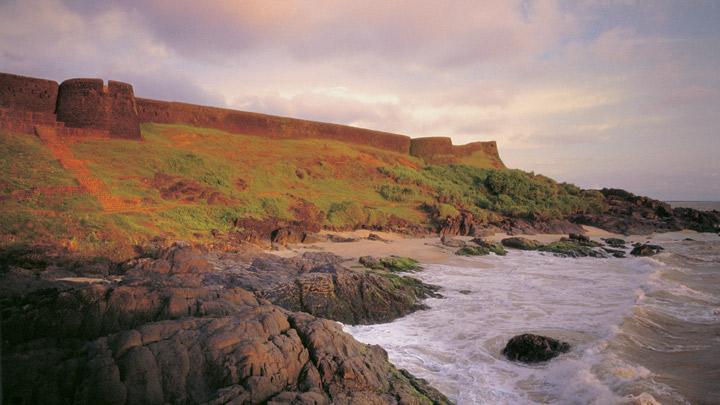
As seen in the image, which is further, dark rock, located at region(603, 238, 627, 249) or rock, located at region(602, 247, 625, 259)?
dark rock, located at region(603, 238, 627, 249)

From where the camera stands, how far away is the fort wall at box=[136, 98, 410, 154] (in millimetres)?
25141

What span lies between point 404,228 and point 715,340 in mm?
14798

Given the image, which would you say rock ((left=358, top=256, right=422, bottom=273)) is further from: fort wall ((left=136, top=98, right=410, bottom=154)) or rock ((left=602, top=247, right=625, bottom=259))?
fort wall ((left=136, top=98, right=410, bottom=154))

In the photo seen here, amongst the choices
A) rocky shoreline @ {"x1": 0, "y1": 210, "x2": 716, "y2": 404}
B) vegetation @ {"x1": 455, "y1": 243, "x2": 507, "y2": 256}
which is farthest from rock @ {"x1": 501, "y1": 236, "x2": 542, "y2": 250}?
rocky shoreline @ {"x1": 0, "y1": 210, "x2": 716, "y2": 404}

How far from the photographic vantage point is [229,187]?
64.7 ft

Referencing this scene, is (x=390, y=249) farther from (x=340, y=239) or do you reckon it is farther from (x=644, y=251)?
(x=644, y=251)

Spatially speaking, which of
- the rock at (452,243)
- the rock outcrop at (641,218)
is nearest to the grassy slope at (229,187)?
the rock outcrop at (641,218)

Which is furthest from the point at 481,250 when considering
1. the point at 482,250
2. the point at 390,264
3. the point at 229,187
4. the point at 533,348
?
the point at 229,187

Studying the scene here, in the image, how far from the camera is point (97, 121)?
66.1 ft

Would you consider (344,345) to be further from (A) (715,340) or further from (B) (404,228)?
(B) (404,228)

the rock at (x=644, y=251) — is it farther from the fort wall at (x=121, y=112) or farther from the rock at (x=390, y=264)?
the fort wall at (x=121, y=112)

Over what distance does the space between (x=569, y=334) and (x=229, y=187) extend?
16070 millimetres

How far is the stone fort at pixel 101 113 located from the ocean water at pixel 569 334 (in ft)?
57.7

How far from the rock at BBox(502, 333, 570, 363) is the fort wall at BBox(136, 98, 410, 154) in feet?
79.9
